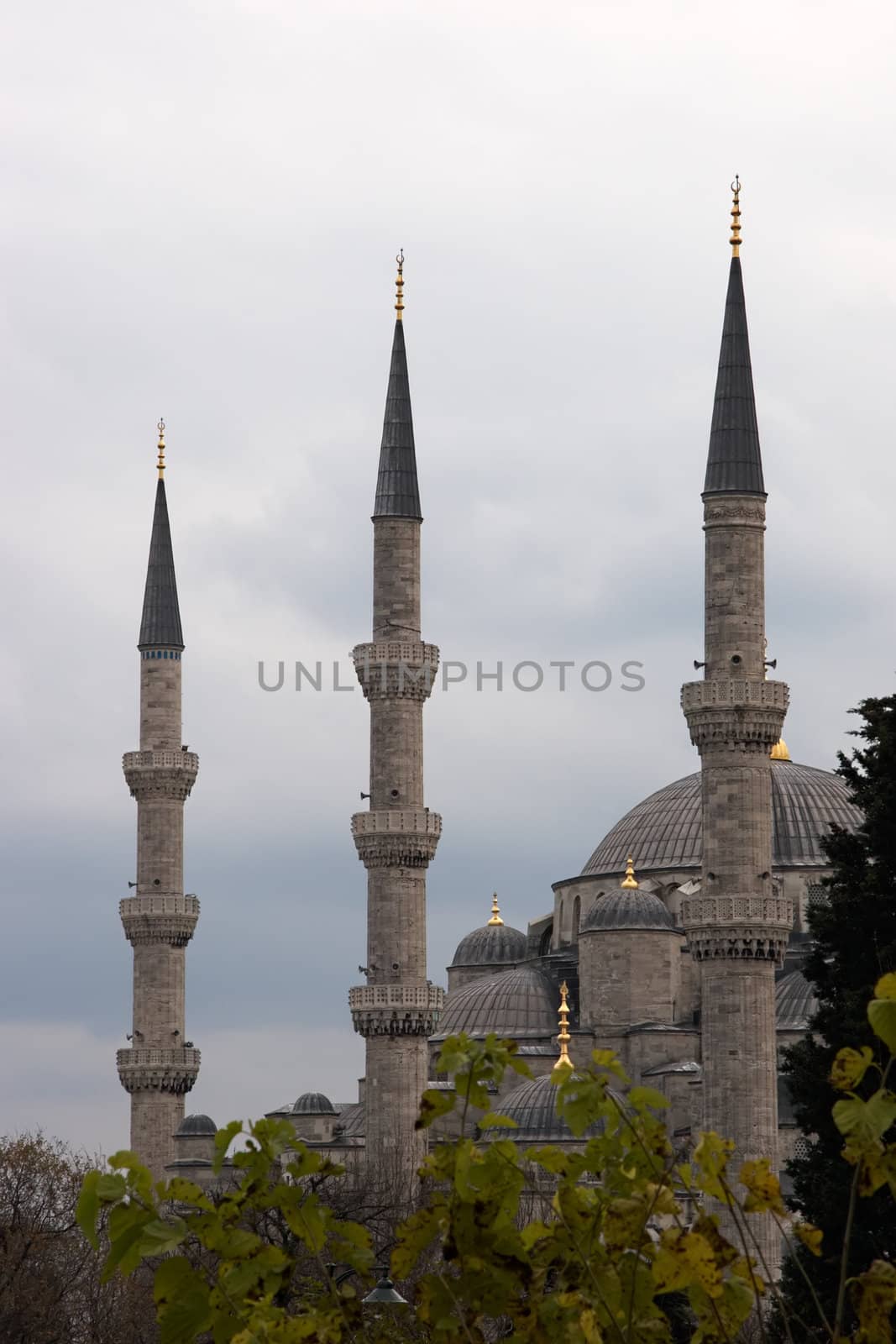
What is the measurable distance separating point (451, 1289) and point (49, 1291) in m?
24.9

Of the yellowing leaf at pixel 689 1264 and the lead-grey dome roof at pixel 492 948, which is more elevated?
the lead-grey dome roof at pixel 492 948

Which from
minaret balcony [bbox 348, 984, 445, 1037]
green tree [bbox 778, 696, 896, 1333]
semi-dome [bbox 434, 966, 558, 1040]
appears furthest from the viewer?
semi-dome [bbox 434, 966, 558, 1040]

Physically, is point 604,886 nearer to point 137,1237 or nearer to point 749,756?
point 749,756

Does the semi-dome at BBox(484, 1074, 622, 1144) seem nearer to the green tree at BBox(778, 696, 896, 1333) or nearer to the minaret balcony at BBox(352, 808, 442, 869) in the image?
the minaret balcony at BBox(352, 808, 442, 869)

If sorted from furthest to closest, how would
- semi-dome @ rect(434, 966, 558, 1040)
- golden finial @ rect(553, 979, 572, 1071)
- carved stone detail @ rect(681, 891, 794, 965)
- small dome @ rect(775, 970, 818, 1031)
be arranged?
semi-dome @ rect(434, 966, 558, 1040)
golden finial @ rect(553, 979, 572, 1071)
small dome @ rect(775, 970, 818, 1031)
carved stone detail @ rect(681, 891, 794, 965)

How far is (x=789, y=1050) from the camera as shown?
24484 mm

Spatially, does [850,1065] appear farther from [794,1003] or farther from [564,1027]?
[564,1027]

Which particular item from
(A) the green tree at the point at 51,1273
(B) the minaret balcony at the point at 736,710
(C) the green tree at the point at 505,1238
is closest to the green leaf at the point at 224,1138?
(C) the green tree at the point at 505,1238

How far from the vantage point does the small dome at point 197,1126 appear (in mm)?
57688

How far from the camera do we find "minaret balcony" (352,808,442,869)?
4675 centimetres

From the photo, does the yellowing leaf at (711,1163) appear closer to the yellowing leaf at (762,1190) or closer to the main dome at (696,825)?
the yellowing leaf at (762,1190)

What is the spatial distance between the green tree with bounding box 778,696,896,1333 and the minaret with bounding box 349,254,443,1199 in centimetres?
2212

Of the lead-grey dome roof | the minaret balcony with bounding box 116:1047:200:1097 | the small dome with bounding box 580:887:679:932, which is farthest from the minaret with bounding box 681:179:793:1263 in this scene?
the lead-grey dome roof

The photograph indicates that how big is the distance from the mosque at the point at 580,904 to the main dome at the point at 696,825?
0.08m
